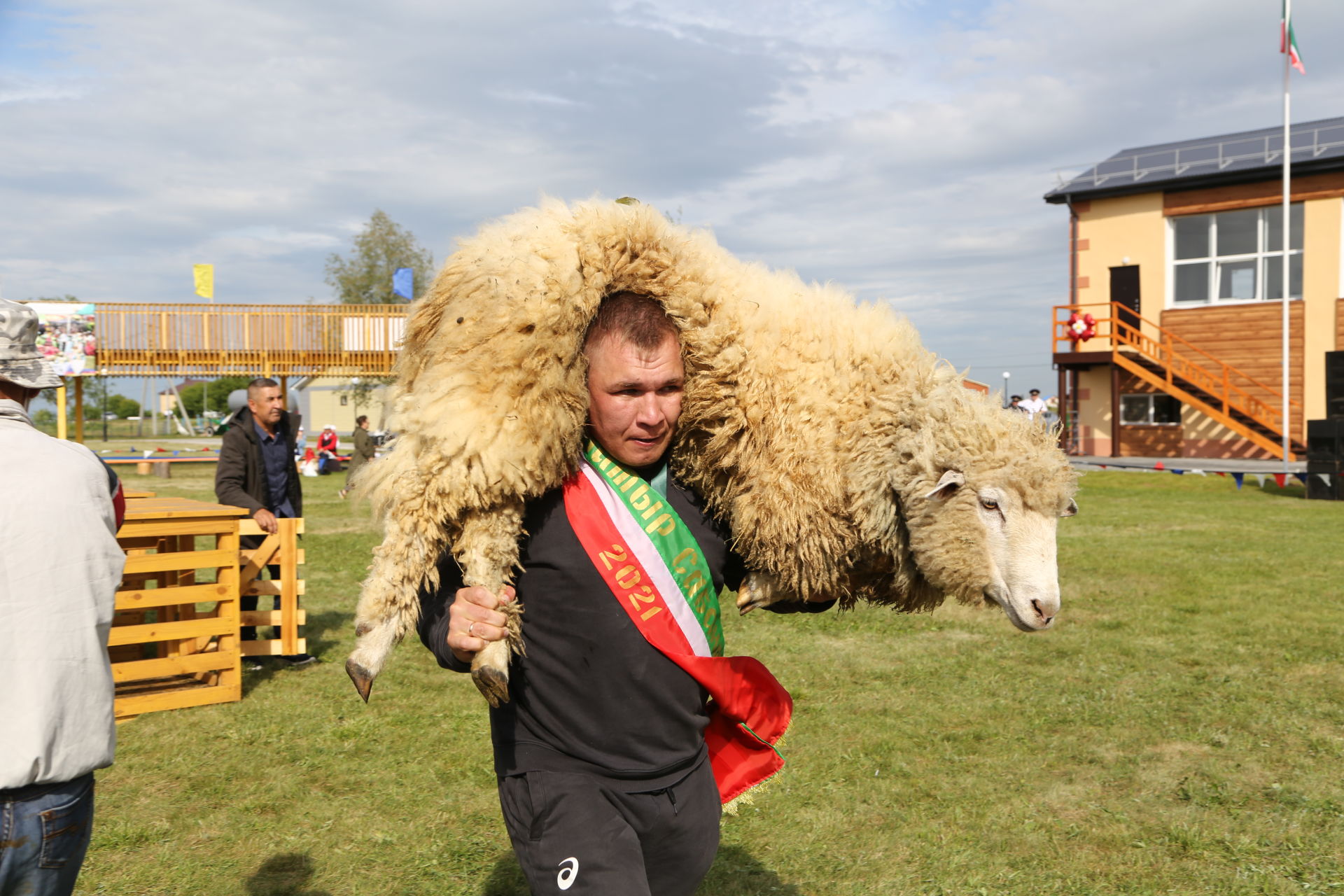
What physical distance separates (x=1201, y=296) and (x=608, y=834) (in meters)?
28.8

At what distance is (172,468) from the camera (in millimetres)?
29812

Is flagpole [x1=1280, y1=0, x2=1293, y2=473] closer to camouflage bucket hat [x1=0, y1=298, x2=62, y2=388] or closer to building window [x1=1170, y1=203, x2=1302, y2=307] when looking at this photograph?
building window [x1=1170, y1=203, x2=1302, y2=307]

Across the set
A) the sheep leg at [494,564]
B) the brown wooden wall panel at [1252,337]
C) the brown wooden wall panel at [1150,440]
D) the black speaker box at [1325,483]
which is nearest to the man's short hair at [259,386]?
the sheep leg at [494,564]

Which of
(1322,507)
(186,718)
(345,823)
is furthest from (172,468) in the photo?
(1322,507)

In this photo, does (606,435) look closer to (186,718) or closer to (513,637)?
(513,637)

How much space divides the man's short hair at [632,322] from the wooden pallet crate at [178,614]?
5413 mm

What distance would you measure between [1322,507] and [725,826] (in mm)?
16867

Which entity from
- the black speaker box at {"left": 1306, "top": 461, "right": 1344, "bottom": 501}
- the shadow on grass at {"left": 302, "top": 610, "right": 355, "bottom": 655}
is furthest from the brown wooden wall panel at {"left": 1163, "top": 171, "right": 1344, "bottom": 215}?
the shadow on grass at {"left": 302, "top": 610, "right": 355, "bottom": 655}

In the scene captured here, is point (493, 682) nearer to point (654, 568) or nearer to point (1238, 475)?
point (654, 568)

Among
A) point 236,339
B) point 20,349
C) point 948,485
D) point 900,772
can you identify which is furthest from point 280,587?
point 236,339

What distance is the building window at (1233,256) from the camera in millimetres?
24766

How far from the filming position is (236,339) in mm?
26953

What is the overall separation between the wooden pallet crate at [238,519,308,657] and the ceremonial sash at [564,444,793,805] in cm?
584

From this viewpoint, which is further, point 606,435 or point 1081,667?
point 1081,667
